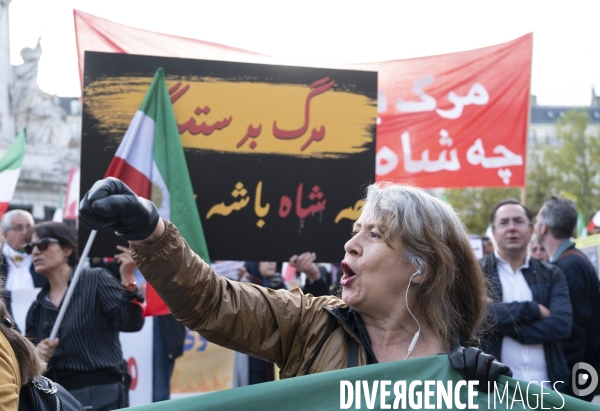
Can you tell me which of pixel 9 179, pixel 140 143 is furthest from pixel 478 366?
pixel 9 179

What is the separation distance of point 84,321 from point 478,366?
9.58 feet

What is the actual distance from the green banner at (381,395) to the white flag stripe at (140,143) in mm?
2255

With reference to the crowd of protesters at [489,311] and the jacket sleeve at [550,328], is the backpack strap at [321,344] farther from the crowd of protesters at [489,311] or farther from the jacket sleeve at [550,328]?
the jacket sleeve at [550,328]

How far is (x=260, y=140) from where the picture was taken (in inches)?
181

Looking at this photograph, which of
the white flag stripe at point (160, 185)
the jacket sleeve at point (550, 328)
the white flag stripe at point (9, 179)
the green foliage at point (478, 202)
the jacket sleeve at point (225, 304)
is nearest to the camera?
the jacket sleeve at point (225, 304)

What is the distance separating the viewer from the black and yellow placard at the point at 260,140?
435 centimetres

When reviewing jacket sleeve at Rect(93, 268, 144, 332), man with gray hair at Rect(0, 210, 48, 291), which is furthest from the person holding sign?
man with gray hair at Rect(0, 210, 48, 291)

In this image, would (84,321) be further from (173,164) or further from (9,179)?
(9,179)

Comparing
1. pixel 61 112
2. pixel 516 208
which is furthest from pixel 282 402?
pixel 61 112

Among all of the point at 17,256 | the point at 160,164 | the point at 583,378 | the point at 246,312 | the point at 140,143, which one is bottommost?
the point at 583,378

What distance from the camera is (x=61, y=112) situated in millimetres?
35344

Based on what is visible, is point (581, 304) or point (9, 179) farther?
point (9, 179)

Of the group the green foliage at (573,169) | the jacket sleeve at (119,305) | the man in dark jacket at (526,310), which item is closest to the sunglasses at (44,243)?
the jacket sleeve at (119,305)

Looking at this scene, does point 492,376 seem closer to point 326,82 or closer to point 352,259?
point 352,259
